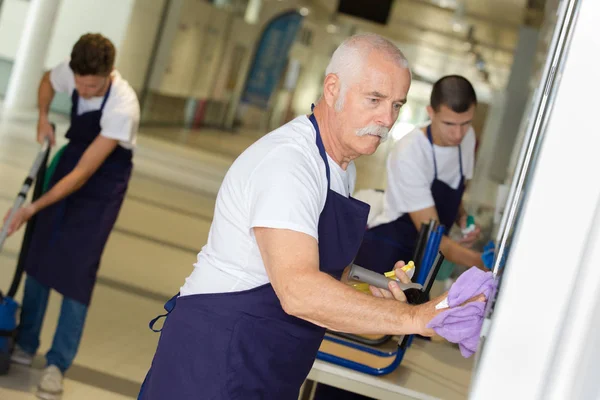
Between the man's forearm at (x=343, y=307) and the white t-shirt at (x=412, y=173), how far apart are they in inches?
64.6

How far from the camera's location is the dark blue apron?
9.97 feet

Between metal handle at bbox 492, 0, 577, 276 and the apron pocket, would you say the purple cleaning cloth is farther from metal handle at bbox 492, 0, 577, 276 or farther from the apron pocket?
the apron pocket

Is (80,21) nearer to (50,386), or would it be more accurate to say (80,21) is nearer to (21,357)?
(21,357)

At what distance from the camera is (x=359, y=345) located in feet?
8.13

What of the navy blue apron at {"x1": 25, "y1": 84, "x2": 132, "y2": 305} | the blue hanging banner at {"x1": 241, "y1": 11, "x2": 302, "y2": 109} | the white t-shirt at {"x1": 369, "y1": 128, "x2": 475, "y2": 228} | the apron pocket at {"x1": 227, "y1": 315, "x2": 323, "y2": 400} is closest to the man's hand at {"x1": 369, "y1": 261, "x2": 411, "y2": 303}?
the apron pocket at {"x1": 227, "y1": 315, "x2": 323, "y2": 400}

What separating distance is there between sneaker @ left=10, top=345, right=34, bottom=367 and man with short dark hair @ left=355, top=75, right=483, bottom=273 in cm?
167

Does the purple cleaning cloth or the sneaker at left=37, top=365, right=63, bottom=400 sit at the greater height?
the purple cleaning cloth

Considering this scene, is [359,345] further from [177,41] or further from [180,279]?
[177,41]

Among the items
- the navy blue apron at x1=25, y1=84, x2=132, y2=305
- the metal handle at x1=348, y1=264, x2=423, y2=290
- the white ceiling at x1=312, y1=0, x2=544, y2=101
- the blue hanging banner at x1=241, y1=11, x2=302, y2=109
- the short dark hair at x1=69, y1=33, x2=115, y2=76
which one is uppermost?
the white ceiling at x1=312, y1=0, x2=544, y2=101

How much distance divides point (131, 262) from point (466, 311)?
5.07 m

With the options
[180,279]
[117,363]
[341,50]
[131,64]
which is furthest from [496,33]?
[341,50]

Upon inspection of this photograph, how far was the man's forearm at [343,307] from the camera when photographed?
1.39m

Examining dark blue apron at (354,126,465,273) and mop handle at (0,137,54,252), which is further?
mop handle at (0,137,54,252)

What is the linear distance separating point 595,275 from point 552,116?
0.15m
